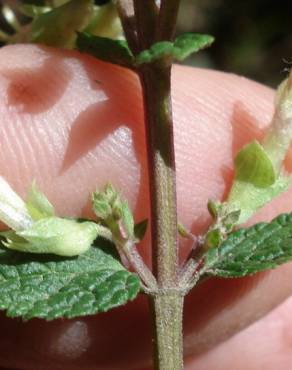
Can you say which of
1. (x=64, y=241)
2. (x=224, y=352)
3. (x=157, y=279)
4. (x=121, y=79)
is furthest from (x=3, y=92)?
(x=224, y=352)

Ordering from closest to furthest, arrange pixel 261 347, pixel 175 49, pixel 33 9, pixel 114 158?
pixel 175 49 → pixel 114 158 → pixel 33 9 → pixel 261 347

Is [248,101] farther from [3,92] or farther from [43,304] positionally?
[43,304]

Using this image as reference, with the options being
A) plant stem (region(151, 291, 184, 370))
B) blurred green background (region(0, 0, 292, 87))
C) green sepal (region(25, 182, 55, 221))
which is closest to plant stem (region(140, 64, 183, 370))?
plant stem (region(151, 291, 184, 370))

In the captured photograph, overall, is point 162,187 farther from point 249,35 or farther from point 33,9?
point 249,35

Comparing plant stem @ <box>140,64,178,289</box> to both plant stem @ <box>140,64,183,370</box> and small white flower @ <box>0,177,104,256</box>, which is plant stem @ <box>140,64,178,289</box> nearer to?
plant stem @ <box>140,64,183,370</box>

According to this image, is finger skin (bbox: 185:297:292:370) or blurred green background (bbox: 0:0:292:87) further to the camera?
blurred green background (bbox: 0:0:292:87)

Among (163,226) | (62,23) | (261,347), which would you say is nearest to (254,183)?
(163,226)
